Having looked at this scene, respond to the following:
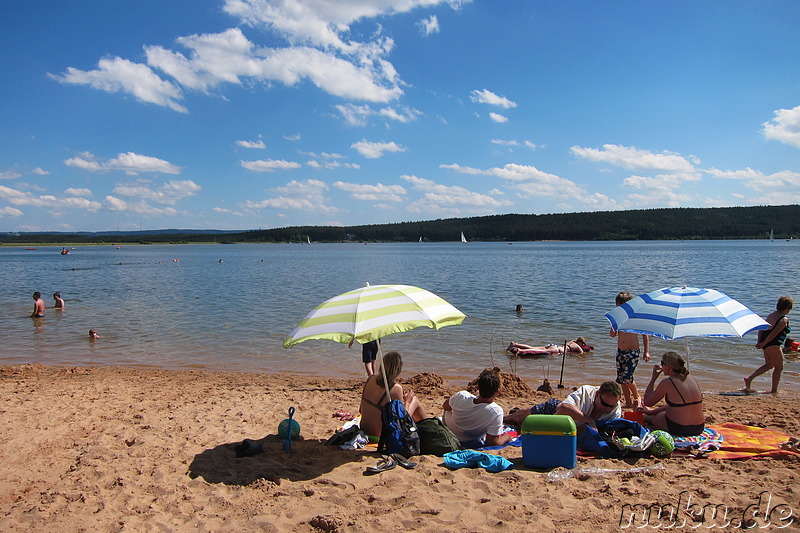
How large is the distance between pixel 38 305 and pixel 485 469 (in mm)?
20994

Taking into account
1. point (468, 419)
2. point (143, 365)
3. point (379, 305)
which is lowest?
point (143, 365)

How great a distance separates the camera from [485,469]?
554cm

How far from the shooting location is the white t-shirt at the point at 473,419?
6367mm

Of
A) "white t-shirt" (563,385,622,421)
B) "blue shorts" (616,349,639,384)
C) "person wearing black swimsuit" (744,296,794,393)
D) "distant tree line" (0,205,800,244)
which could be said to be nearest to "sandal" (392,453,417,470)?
"white t-shirt" (563,385,622,421)

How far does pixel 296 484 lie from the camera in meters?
5.27

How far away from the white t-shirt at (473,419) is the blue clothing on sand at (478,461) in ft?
2.08

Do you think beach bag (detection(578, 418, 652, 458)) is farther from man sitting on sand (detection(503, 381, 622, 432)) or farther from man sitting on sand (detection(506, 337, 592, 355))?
man sitting on sand (detection(506, 337, 592, 355))

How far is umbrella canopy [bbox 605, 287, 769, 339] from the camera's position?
621 centimetres

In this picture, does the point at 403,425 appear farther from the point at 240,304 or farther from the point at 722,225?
the point at 722,225

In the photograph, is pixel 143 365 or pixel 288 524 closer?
pixel 288 524

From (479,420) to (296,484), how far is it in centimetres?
235

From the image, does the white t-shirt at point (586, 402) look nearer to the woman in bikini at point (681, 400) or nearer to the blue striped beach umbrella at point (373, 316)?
the woman in bikini at point (681, 400)

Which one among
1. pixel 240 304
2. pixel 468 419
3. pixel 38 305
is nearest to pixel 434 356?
pixel 468 419

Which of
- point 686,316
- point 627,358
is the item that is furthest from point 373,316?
point 627,358
